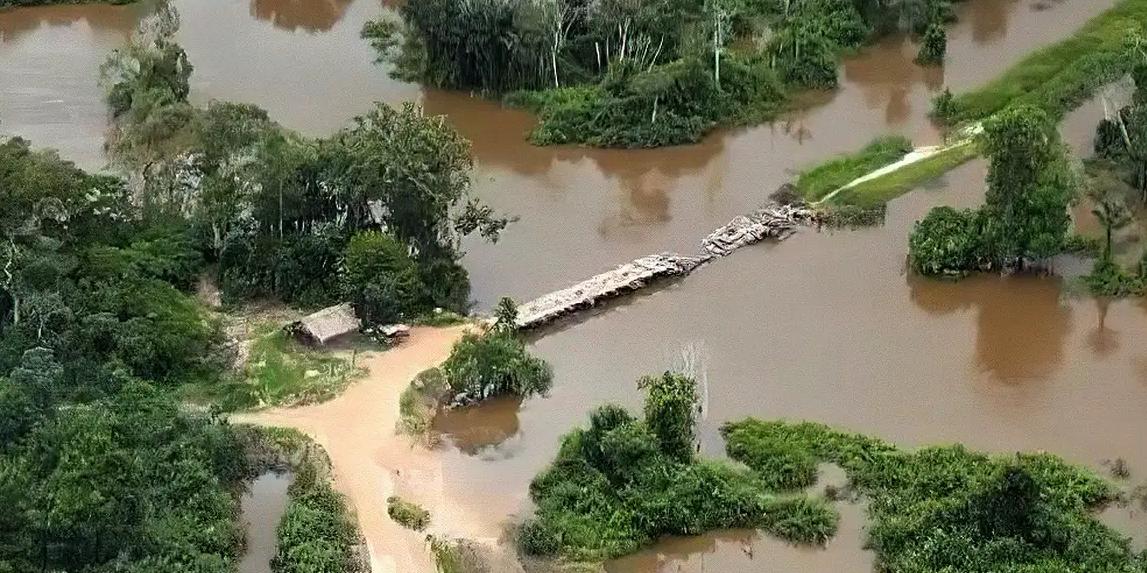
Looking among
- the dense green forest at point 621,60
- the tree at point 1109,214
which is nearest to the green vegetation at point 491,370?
the dense green forest at point 621,60

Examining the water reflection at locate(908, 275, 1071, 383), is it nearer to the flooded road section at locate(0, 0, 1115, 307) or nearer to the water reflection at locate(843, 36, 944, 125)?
the flooded road section at locate(0, 0, 1115, 307)

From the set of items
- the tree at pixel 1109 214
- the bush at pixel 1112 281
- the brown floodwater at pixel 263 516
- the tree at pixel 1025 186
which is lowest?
the brown floodwater at pixel 263 516

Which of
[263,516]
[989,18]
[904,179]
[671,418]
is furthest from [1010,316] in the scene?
[989,18]

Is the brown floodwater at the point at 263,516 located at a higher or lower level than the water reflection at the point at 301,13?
lower

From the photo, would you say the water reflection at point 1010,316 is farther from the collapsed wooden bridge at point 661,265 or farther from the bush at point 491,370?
the bush at point 491,370

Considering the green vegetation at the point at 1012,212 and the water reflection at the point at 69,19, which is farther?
the water reflection at the point at 69,19

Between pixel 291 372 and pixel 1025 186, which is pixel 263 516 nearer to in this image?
pixel 291 372
